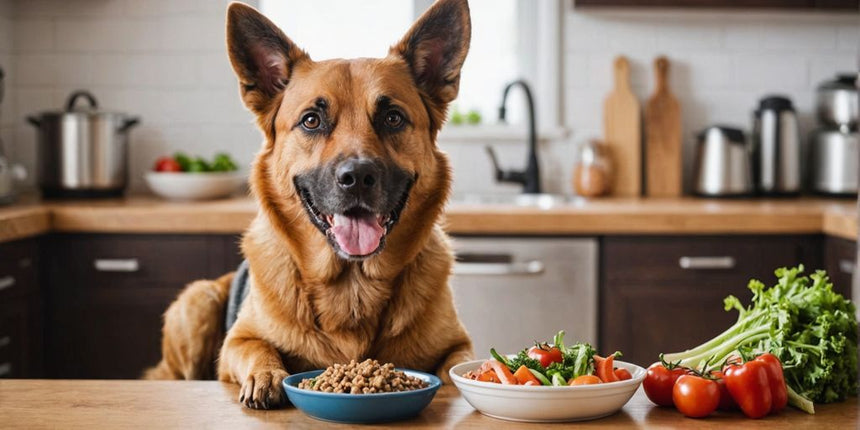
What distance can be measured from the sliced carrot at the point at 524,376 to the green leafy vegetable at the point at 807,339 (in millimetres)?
346

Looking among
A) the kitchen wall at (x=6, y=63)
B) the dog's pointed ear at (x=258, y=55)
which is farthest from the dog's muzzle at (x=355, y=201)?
the kitchen wall at (x=6, y=63)

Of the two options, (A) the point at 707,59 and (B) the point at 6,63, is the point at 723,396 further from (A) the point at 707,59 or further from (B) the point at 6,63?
(B) the point at 6,63

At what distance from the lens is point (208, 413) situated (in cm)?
151

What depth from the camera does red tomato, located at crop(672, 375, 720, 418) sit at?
4.75 ft

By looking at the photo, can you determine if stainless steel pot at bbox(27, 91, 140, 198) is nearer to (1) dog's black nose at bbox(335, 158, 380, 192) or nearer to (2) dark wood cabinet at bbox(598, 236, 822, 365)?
(2) dark wood cabinet at bbox(598, 236, 822, 365)

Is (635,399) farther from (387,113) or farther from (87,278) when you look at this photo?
(87,278)

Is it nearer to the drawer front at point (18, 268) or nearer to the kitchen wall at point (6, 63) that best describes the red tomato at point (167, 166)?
the drawer front at point (18, 268)

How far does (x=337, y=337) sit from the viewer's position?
185cm

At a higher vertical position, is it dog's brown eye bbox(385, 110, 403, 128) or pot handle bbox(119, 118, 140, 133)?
pot handle bbox(119, 118, 140, 133)

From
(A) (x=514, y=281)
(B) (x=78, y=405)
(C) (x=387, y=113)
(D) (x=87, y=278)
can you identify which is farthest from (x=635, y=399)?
(D) (x=87, y=278)

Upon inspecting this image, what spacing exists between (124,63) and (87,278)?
3.80ft

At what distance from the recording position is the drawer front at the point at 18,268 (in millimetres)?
3082

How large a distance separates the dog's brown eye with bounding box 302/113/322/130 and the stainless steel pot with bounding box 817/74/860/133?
2688 millimetres

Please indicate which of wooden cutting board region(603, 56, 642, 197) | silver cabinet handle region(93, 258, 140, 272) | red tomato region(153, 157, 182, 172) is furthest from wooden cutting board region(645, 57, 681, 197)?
silver cabinet handle region(93, 258, 140, 272)
